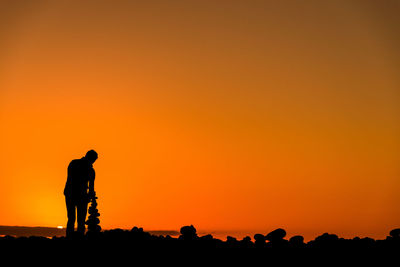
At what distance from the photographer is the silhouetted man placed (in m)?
26.2

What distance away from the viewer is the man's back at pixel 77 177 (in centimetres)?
2628

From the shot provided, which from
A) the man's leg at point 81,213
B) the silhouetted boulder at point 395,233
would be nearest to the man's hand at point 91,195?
the man's leg at point 81,213

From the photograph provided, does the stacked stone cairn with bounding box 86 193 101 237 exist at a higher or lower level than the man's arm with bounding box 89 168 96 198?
lower

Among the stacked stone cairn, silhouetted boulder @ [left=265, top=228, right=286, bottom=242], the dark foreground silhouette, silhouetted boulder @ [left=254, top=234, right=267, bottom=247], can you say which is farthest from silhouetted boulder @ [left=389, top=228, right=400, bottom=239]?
the stacked stone cairn

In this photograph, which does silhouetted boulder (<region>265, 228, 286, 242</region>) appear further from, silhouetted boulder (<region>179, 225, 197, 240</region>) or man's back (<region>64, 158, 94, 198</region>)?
man's back (<region>64, 158, 94, 198</region>)

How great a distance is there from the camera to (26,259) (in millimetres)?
20594

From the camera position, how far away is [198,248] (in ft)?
77.2

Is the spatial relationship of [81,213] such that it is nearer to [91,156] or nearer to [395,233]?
[91,156]

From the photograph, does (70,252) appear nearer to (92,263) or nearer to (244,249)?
(92,263)

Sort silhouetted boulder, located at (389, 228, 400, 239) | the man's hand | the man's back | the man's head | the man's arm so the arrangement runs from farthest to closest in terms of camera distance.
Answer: silhouetted boulder, located at (389, 228, 400, 239), the man's hand, the man's arm, the man's back, the man's head

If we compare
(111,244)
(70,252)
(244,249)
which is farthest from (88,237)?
(244,249)

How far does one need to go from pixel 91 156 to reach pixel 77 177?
3.18 feet

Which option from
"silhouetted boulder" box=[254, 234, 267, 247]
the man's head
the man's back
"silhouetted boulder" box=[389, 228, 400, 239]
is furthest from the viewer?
"silhouetted boulder" box=[389, 228, 400, 239]

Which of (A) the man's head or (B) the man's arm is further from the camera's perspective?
(B) the man's arm
